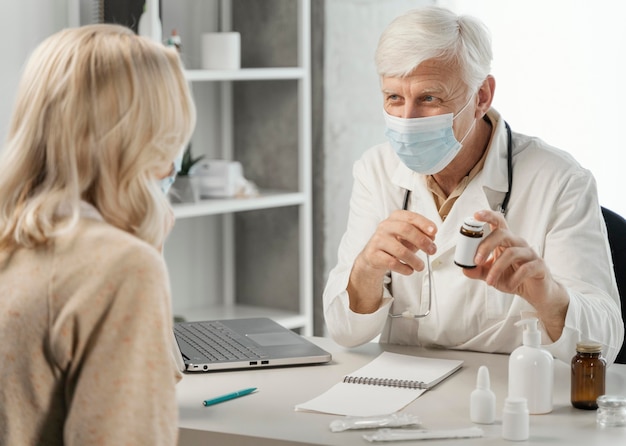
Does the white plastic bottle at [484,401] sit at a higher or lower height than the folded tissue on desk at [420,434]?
higher

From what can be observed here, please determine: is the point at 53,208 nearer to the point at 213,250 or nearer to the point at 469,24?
the point at 469,24

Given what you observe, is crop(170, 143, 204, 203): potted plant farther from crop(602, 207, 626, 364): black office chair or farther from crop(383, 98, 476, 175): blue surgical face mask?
crop(602, 207, 626, 364): black office chair

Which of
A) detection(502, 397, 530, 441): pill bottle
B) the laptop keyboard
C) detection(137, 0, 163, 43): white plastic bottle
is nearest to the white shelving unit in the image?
detection(137, 0, 163, 43): white plastic bottle

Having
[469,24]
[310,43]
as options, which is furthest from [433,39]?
[310,43]

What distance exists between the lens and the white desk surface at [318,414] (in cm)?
142

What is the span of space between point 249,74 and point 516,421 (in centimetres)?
201

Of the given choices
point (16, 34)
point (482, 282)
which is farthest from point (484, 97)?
point (16, 34)

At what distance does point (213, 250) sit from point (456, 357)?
1835 mm

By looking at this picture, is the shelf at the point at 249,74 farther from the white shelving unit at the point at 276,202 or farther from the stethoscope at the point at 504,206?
the stethoscope at the point at 504,206

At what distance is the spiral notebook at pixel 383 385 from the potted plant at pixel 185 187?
1.34m

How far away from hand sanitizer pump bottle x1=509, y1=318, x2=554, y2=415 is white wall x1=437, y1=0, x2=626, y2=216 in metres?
2.18

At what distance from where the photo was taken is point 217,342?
74.9 inches

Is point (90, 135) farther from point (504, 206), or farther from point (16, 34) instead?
point (16, 34)

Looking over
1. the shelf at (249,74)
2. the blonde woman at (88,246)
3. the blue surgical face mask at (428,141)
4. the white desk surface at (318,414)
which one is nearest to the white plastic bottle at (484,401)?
the white desk surface at (318,414)
